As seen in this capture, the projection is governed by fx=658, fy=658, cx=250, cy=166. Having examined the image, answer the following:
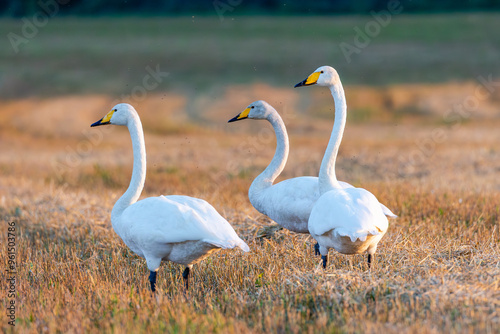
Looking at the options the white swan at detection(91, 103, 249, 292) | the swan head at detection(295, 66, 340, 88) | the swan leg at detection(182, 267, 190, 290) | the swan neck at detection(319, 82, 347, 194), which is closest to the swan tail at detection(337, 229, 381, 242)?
the white swan at detection(91, 103, 249, 292)

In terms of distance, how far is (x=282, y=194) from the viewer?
6.70 meters

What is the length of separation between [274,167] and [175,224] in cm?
239

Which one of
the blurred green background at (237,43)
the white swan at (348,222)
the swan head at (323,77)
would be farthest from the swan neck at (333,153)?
the blurred green background at (237,43)

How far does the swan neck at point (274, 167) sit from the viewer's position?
7.23 m

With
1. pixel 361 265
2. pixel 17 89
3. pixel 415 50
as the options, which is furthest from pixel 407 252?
pixel 415 50

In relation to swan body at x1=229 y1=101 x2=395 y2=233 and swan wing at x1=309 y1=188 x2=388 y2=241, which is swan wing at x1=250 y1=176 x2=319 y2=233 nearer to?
swan body at x1=229 y1=101 x2=395 y2=233

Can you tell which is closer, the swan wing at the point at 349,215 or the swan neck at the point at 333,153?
the swan wing at the point at 349,215

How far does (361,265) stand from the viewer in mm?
5973

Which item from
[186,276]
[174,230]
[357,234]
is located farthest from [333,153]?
[174,230]

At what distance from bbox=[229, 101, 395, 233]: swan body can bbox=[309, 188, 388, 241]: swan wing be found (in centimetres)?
59

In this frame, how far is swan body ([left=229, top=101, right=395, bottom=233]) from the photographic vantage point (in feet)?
21.3

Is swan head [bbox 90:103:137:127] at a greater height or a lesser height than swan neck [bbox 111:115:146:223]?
greater

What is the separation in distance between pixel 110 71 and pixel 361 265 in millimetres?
31197

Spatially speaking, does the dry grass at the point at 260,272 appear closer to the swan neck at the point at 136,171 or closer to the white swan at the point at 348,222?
the white swan at the point at 348,222
